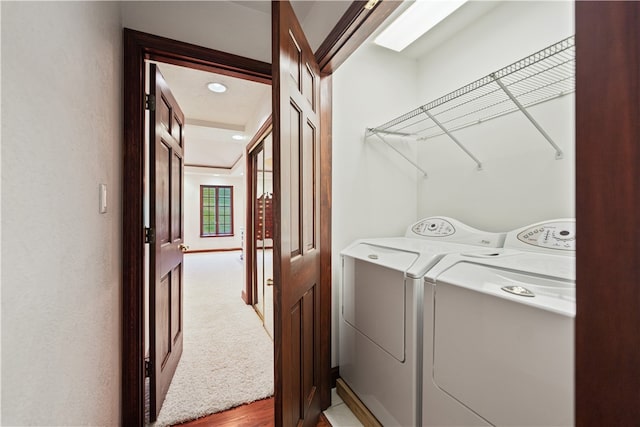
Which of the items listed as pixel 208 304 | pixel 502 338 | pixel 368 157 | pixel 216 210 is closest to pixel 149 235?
pixel 368 157

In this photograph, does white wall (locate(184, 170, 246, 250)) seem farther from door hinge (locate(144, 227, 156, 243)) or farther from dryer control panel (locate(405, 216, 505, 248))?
dryer control panel (locate(405, 216, 505, 248))

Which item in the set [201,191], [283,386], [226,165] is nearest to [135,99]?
[283,386]

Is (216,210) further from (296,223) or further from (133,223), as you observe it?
(296,223)

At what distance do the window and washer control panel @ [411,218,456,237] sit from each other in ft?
26.8

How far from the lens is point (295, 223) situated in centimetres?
124

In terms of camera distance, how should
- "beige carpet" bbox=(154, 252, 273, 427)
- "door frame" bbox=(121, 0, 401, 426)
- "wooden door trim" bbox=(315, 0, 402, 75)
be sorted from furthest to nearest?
"beige carpet" bbox=(154, 252, 273, 427) < "door frame" bbox=(121, 0, 401, 426) < "wooden door trim" bbox=(315, 0, 402, 75)

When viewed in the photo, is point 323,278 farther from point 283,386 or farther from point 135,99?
point 135,99

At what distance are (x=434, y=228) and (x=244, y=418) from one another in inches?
68.8

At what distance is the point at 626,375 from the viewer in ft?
1.10

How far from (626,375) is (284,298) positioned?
2.95 feet

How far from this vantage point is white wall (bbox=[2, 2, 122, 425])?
25.2 inches

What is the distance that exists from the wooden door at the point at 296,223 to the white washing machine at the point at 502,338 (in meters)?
0.57

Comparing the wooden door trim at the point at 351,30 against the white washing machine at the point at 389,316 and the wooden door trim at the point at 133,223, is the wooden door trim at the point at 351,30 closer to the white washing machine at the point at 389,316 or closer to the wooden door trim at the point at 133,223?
the wooden door trim at the point at 133,223

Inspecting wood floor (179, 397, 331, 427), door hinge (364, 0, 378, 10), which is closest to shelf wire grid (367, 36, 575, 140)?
door hinge (364, 0, 378, 10)
